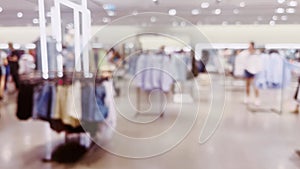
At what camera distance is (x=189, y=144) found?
414 centimetres

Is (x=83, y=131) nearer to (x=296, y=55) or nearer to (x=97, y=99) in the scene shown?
(x=97, y=99)

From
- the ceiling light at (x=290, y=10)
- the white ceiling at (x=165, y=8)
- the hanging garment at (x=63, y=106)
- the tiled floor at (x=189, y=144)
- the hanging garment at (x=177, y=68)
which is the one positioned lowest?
the tiled floor at (x=189, y=144)

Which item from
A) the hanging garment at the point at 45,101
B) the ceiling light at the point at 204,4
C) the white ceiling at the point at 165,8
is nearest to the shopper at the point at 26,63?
the white ceiling at the point at 165,8

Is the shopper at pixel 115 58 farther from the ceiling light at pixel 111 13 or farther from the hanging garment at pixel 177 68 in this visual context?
the ceiling light at pixel 111 13

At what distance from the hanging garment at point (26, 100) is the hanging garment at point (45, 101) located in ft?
0.33

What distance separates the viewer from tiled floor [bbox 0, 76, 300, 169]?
11.1 ft

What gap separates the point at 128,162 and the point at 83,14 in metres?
2.32

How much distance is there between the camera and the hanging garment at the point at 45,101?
3445 mm

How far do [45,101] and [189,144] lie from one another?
6.26 feet

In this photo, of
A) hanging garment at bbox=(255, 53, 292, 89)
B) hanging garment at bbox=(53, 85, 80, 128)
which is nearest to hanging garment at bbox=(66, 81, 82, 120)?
hanging garment at bbox=(53, 85, 80, 128)

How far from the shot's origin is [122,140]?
4.24m

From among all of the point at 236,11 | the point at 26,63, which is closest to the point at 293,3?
the point at 236,11

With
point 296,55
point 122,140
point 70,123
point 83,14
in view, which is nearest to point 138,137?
point 122,140

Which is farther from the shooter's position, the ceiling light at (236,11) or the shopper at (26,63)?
the ceiling light at (236,11)
